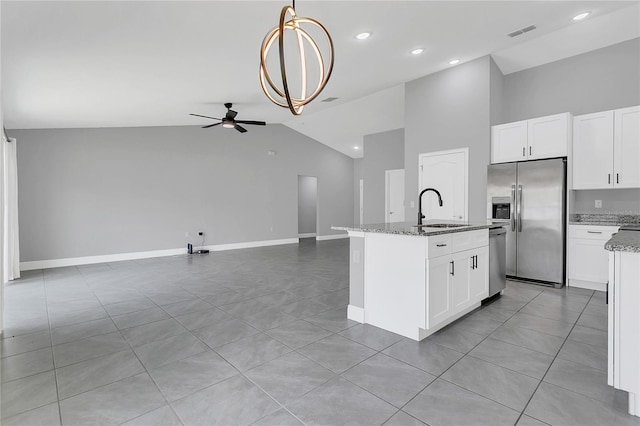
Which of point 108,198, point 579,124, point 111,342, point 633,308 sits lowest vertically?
point 111,342

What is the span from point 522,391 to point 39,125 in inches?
307

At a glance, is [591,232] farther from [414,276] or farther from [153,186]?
[153,186]

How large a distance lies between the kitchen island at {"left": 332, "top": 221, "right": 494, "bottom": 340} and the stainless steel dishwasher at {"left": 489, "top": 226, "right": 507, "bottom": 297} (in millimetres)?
306

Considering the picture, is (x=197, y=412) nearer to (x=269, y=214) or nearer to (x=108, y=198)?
(x=108, y=198)

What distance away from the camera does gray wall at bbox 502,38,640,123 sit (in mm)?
4434

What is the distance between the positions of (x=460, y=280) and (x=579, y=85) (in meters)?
3.99

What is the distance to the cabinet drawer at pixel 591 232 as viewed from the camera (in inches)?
161

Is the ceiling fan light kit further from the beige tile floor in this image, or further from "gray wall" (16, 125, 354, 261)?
"gray wall" (16, 125, 354, 261)

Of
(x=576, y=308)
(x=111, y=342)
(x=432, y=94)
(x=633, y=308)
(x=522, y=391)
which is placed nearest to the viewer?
(x=633, y=308)

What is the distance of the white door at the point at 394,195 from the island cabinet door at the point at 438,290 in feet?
19.0

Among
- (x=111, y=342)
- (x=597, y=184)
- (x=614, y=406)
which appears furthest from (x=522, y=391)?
(x=597, y=184)

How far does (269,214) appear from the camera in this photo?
9.09 m

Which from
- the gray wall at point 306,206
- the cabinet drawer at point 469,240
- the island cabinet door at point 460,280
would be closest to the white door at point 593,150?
the cabinet drawer at point 469,240

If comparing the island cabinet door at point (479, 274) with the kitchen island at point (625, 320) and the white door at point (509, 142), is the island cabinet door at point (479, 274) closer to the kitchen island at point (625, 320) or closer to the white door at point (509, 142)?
the kitchen island at point (625, 320)
